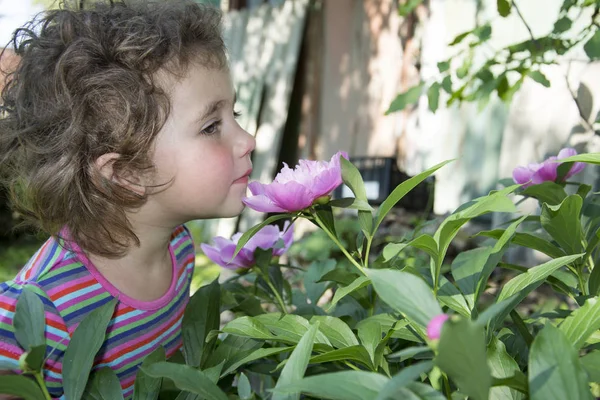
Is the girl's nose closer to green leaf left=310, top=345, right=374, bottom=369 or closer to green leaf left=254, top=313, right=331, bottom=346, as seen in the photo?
green leaf left=254, top=313, right=331, bottom=346

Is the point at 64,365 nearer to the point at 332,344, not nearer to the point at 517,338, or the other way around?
the point at 332,344

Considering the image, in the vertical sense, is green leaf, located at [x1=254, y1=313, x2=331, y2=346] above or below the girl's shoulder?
above

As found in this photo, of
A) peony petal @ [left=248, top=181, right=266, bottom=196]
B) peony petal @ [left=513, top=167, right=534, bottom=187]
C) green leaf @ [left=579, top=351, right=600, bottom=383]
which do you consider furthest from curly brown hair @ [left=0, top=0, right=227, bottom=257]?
green leaf @ [left=579, top=351, right=600, bottom=383]

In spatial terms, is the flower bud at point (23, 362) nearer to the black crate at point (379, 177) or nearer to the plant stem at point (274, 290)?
the plant stem at point (274, 290)

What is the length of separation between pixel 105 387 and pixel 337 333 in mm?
314

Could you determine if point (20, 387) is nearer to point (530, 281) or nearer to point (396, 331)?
point (396, 331)

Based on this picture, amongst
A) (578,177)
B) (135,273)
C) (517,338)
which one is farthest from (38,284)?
(578,177)

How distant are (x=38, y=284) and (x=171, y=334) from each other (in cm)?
33

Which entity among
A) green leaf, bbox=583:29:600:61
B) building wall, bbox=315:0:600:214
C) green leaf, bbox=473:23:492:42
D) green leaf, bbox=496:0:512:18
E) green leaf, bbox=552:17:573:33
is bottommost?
building wall, bbox=315:0:600:214

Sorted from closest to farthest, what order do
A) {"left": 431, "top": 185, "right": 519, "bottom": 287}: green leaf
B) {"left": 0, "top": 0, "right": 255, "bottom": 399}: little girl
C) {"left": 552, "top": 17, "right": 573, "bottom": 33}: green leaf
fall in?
{"left": 431, "top": 185, "right": 519, "bottom": 287}: green leaf
{"left": 0, "top": 0, "right": 255, "bottom": 399}: little girl
{"left": 552, "top": 17, "right": 573, "bottom": 33}: green leaf

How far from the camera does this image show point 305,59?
619 centimetres

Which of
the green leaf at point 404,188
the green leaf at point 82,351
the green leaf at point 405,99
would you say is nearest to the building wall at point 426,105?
the green leaf at point 405,99

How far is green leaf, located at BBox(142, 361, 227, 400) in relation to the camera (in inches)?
24.9

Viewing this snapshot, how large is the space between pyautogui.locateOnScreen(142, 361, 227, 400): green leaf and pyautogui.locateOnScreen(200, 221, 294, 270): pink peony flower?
0.57 metres
